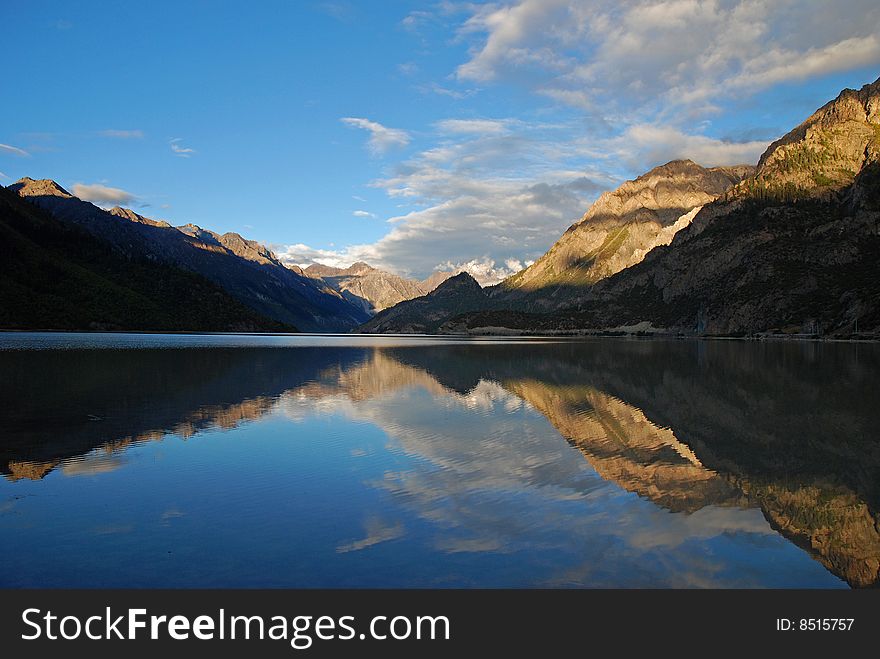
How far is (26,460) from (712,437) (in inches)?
1075

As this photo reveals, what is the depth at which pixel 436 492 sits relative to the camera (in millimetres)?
18312

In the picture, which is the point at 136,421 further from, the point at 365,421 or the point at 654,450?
the point at 654,450

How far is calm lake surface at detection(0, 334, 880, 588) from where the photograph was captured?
12.3m

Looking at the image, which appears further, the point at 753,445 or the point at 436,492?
the point at 753,445

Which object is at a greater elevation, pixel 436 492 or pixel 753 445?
pixel 436 492

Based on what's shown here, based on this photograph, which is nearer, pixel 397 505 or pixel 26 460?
pixel 397 505

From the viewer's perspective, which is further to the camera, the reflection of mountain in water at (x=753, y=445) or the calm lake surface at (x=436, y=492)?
the reflection of mountain in water at (x=753, y=445)

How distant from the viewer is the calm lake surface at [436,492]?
12305mm

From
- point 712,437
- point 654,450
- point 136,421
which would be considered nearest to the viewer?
point 654,450

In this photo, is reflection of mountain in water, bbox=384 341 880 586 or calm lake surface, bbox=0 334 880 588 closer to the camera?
calm lake surface, bbox=0 334 880 588

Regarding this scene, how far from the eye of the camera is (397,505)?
55.4 ft

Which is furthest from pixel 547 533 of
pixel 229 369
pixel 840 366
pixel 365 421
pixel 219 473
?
pixel 840 366

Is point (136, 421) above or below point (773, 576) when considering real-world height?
above

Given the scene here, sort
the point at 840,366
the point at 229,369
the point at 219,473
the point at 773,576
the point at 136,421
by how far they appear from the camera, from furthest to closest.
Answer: the point at 840,366, the point at 229,369, the point at 136,421, the point at 219,473, the point at 773,576
